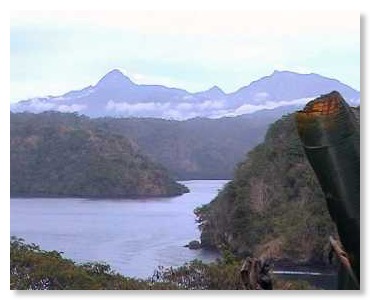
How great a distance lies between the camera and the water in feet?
9.35

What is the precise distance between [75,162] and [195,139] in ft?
1.60

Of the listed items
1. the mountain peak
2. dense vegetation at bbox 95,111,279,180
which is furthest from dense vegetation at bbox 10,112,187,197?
the mountain peak

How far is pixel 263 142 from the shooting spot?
9.46 feet

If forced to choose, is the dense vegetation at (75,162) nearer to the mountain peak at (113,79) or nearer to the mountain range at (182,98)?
the mountain range at (182,98)

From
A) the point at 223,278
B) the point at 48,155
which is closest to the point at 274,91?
the point at 223,278

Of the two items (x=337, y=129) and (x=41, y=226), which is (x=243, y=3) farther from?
(x=41, y=226)

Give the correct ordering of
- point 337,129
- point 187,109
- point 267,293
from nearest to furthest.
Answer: point 337,129, point 267,293, point 187,109

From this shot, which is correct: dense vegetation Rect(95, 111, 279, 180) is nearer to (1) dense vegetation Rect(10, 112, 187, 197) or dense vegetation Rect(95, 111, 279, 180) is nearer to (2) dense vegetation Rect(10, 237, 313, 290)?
(1) dense vegetation Rect(10, 112, 187, 197)

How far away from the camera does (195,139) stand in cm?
296

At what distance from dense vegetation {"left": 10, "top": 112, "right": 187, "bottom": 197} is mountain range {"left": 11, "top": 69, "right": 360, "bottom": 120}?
0.07 meters

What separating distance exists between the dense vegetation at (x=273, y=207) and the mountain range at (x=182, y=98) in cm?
12

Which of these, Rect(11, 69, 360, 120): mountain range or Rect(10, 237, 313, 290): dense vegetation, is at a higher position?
Rect(11, 69, 360, 120): mountain range

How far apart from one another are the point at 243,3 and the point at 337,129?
2.43ft

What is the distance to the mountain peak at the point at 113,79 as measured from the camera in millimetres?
2895
